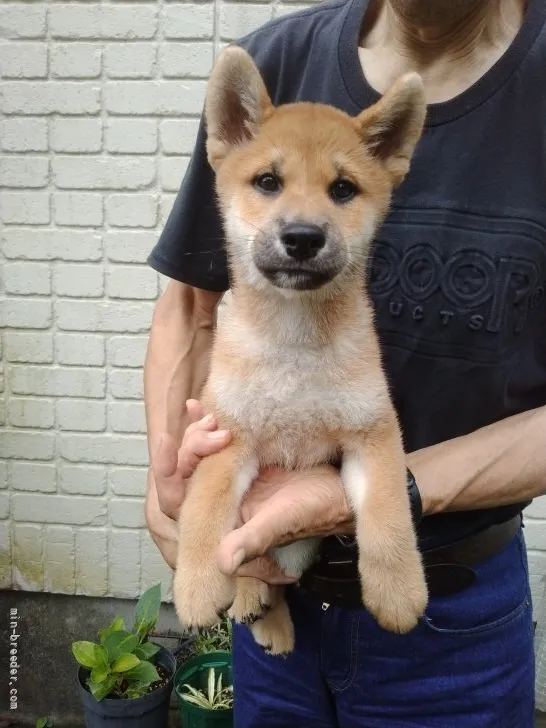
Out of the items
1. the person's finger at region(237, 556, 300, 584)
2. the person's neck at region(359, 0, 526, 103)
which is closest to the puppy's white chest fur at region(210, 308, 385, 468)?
the person's finger at region(237, 556, 300, 584)

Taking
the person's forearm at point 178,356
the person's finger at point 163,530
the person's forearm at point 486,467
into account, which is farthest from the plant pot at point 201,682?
the person's forearm at point 486,467

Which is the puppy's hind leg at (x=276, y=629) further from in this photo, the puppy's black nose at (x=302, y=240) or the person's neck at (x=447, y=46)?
the person's neck at (x=447, y=46)

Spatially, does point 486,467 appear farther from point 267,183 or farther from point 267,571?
point 267,183

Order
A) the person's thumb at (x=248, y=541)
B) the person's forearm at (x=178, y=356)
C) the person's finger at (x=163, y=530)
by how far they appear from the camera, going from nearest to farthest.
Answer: the person's thumb at (x=248, y=541)
the person's finger at (x=163, y=530)
the person's forearm at (x=178, y=356)

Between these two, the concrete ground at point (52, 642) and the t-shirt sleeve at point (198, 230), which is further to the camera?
the concrete ground at point (52, 642)

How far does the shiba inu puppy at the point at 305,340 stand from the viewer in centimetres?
143

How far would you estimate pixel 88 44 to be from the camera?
2.98 meters

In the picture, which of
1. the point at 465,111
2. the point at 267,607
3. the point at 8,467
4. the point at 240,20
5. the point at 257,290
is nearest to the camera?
the point at 465,111

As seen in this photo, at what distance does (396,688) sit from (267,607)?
0.39 m

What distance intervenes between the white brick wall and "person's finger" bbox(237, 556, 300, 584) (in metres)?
1.91

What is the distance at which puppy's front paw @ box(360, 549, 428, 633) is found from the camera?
1438mm

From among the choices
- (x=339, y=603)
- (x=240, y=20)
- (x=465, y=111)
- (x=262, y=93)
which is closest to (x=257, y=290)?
(x=262, y=93)

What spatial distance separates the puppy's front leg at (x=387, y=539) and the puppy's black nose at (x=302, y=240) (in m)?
0.43

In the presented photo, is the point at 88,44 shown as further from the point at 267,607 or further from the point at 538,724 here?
the point at 538,724
